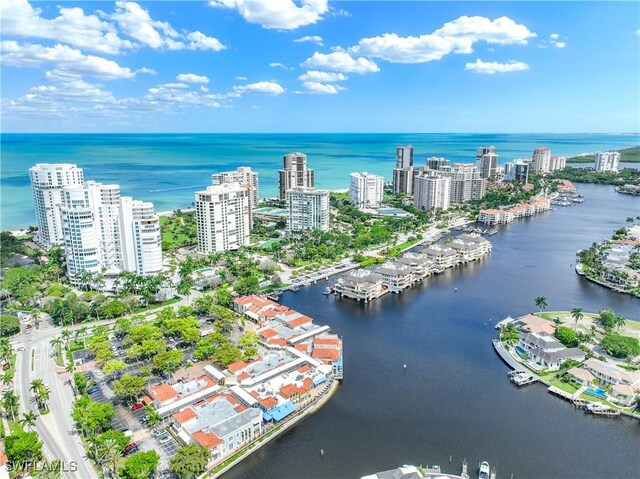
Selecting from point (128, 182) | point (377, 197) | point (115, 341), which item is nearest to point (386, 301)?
point (115, 341)

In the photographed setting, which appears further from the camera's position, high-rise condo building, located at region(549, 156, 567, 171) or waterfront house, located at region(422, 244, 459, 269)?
high-rise condo building, located at region(549, 156, 567, 171)

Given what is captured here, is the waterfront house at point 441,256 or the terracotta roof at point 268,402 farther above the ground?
the waterfront house at point 441,256

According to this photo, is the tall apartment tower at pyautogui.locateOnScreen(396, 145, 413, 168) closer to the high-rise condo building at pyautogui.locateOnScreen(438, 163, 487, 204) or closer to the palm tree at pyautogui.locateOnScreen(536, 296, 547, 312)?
the high-rise condo building at pyautogui.locateOnScreen(438, 163, 487, 204)

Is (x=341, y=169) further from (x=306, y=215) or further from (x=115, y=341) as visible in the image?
(x=115, y=341)

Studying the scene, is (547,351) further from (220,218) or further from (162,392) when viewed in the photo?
(220,218)

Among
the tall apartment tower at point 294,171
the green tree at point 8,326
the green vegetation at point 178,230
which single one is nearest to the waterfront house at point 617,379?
the green tree at point 8,326

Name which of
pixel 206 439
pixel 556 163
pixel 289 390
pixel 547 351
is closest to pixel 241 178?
pixel 289 390

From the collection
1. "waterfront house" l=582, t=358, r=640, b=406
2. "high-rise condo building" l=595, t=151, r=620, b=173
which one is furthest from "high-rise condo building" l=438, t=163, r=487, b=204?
"waterfront house" l=582, t=358, r=640, b=406

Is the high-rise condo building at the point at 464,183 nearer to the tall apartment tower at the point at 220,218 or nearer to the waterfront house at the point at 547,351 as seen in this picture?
the tall apartment tower at the point at 220,218
